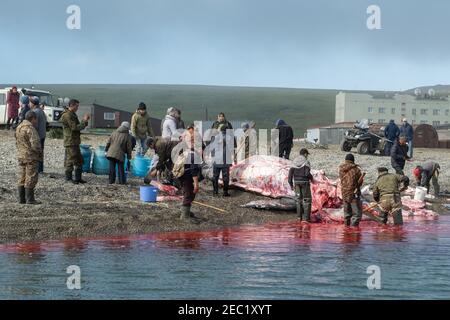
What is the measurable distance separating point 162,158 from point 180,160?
1.82 meters

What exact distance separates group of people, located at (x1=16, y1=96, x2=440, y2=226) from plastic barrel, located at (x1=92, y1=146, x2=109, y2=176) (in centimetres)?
65

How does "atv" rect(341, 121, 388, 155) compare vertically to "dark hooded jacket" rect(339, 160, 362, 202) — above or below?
above

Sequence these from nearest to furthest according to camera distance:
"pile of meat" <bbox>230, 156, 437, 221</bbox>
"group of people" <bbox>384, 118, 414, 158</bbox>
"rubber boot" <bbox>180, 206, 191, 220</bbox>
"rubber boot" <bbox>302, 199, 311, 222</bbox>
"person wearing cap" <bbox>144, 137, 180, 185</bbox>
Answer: "rubber boot" <bbox>180, 206, 191, 220</bbox> < "person wearing cap" <bbox>144, 137, 180, 185</bbox> < "rubber boot" <bbox>302, 199, 311, 222</bbox> < "pile of meat" <bbox>230, 156, 437, 221</bbox> < "group of people" <bbox>384, 118, 414, 158</bbox>

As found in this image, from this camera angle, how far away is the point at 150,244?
13.5 meters

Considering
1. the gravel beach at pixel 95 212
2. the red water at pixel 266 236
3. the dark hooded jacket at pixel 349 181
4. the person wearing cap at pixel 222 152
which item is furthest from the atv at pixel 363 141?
the dark hooded jacket at pixel 349 181

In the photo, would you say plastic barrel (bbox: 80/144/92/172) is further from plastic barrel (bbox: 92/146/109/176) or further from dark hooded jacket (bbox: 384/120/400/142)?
dark hooded jacket (bbox: 384/120/400/142)

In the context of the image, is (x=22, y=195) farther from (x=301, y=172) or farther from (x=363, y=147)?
(x=363, y=147)

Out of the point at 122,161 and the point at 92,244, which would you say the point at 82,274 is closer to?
the point at 92,244

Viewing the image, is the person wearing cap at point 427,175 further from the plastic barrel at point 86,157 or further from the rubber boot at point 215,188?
the plastic barrel at point 86,157

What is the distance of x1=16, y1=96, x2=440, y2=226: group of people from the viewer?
1518 centimetres

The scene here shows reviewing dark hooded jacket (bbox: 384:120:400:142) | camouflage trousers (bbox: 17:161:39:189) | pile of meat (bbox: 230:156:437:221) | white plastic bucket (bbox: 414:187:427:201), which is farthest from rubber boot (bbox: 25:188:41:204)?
dark hooded jacket (bbox: 384:120:400:142)

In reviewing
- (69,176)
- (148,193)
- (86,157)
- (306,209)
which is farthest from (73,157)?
(306,209)

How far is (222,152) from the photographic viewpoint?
18.7m
